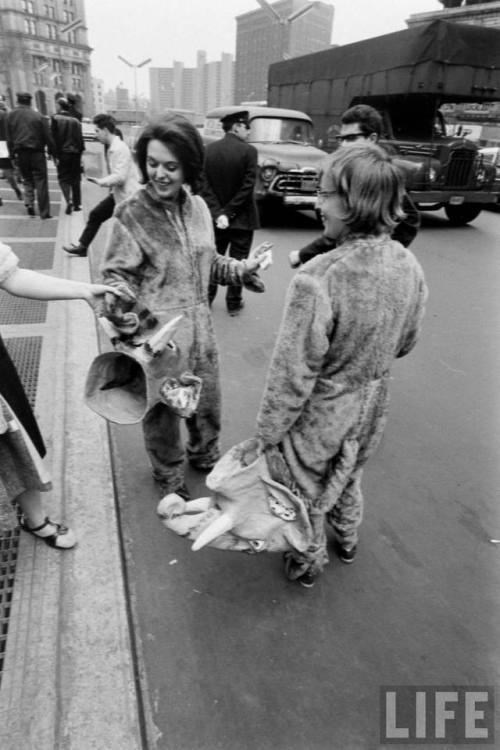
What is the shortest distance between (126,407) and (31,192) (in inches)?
310

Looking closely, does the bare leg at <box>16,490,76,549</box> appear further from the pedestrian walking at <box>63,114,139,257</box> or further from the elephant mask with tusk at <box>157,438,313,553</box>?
the pedestrian walking at <box>63,114,139,257</box>

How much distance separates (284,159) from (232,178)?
4591 mm

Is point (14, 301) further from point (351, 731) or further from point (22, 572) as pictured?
point (351, 731)

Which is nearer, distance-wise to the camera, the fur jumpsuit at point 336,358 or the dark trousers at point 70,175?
the fur jumpsuit at point 336,358

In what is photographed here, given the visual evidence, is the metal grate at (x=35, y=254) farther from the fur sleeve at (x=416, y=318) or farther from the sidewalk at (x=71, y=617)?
the fur sleeve at (x=416, y=318)

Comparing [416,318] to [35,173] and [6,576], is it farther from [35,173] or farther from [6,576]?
[35,173]

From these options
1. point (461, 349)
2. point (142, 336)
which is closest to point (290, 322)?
point (142, 336)

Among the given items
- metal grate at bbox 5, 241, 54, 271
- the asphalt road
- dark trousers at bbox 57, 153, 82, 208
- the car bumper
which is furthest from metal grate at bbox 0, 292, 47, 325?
the car bumper

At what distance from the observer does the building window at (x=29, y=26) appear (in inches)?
3263

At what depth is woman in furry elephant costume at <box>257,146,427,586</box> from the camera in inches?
59.3

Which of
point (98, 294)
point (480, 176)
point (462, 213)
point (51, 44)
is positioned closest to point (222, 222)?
point (98, 294)

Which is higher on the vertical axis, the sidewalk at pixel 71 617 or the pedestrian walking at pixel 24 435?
the pedestrian walking at pixel 24 435

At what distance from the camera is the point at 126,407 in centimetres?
194

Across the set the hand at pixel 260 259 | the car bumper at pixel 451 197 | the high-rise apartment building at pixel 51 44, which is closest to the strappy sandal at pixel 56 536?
the hand at pixel 260 259
